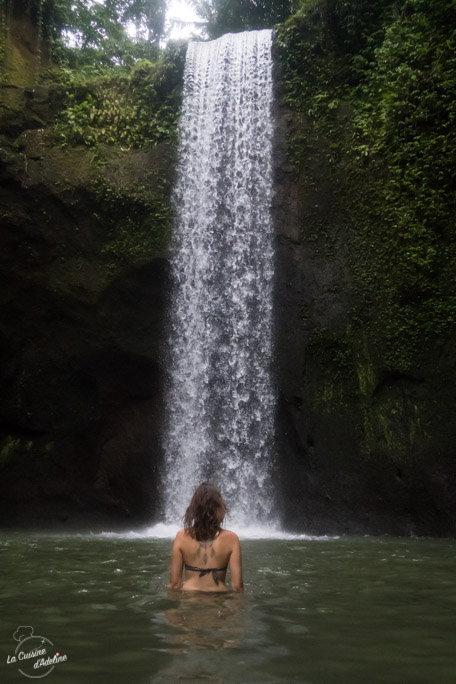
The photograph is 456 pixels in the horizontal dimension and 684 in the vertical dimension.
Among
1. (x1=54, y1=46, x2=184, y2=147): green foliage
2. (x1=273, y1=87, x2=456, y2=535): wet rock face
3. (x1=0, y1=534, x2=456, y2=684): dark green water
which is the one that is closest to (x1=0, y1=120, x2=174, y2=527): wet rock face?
(x1=54, y1=46, x2=184, y2=147): green foliage

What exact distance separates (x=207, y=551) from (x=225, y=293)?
359 inches

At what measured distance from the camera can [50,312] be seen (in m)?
12.8

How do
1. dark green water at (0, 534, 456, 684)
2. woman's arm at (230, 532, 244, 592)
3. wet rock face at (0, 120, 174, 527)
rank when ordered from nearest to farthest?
dark green water at (0, 534, 456, 684), woman's arm at (230, 532, 244, 592), wet rock face at (0, 120, 174, 527)

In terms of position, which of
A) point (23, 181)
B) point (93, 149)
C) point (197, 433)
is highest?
point (93, 149)

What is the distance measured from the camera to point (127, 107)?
14266 millimetres

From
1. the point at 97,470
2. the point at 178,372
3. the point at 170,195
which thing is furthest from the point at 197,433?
the point at 170,195

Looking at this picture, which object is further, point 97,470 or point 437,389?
point 97,470

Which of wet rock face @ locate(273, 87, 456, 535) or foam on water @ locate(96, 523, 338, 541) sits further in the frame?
wet rock face @ locate(273, 87, 456, 535)

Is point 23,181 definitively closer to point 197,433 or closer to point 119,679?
point 197,433

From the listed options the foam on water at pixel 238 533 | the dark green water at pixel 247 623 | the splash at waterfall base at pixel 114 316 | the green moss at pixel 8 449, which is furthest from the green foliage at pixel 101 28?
the dark green water at pixel 247 623

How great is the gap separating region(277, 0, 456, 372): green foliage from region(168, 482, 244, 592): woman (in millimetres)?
7789

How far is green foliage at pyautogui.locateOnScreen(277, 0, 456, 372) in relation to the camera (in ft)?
36.0

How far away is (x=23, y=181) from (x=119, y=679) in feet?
39.4

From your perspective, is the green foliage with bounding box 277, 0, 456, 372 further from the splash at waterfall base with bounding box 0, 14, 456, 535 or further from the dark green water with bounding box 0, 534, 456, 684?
the dark green water with bounding box 0, 534, 456, 684
